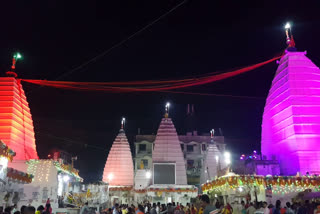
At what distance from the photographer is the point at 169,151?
106 ft

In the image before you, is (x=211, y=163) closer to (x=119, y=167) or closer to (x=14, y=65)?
(x=119, y=167)

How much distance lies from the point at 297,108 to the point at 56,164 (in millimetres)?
18051

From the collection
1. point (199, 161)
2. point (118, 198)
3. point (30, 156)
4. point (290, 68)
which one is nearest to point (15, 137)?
point (30, 156)

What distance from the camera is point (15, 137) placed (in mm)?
20406

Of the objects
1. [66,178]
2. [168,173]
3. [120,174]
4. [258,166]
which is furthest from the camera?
[120,174]

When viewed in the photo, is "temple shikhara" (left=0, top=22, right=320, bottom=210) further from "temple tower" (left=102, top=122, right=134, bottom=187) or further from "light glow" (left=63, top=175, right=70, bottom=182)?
"temple tower" (left=102, top=122, right=134, bottom=187)

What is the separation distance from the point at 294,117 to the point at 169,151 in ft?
48.5

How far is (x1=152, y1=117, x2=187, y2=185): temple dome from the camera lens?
103ft

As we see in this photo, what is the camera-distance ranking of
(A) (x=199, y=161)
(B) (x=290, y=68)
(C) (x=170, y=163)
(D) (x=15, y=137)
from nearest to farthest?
(D) (x=15, y=137)
(B) (x=290, y=68)
(C) (x=170, y=163)
(A) (x=199, y=161)

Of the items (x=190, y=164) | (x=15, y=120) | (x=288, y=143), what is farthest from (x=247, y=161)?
(x=190, y=164)

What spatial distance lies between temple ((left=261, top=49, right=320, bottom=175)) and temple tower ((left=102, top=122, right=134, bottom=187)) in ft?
61.6

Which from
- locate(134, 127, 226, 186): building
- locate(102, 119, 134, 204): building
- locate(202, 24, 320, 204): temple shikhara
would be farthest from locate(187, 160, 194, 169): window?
locate(202, 24, 320, 204): temple shikhara

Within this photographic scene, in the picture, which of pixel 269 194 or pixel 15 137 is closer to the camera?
pixel 269 194

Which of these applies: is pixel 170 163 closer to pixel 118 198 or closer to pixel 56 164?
pixel 118 198
